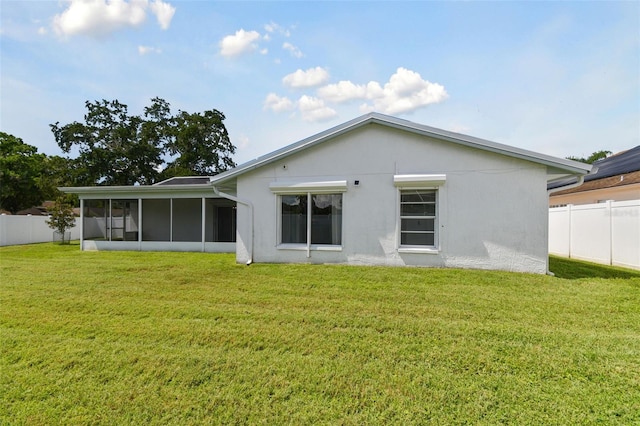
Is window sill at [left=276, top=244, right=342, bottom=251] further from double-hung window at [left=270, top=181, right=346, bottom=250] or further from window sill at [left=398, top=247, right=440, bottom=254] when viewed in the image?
window sill at [left=398, top=247, right=440, bottom=254]

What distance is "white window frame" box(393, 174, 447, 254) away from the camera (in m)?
8.12

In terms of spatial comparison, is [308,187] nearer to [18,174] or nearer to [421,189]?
[421,189]

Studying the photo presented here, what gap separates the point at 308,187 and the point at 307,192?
0.20 metres

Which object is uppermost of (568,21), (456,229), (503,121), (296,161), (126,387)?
(568,21)

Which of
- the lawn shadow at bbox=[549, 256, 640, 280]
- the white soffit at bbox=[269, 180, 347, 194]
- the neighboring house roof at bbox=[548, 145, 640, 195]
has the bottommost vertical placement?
the lawn shadow at bbox=[549, 256, 640, 280]

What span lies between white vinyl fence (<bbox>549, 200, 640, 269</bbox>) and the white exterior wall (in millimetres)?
3316

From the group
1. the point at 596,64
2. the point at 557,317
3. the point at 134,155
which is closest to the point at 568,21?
the point at 596,64

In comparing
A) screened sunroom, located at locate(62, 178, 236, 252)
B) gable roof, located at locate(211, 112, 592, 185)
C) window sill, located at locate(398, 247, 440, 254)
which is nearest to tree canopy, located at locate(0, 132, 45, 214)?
screened sunroom, located at locate(62, 178, 236, 252)

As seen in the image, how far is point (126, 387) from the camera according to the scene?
301 centimetres

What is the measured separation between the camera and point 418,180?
8.16 meters

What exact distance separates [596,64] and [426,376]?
12462 mm

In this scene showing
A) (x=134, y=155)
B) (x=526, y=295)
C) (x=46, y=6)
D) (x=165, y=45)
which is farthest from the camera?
(x=134, y=155)

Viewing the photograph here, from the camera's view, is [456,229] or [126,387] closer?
[126,387]

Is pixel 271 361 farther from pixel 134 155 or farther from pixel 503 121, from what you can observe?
pixel 134 155
